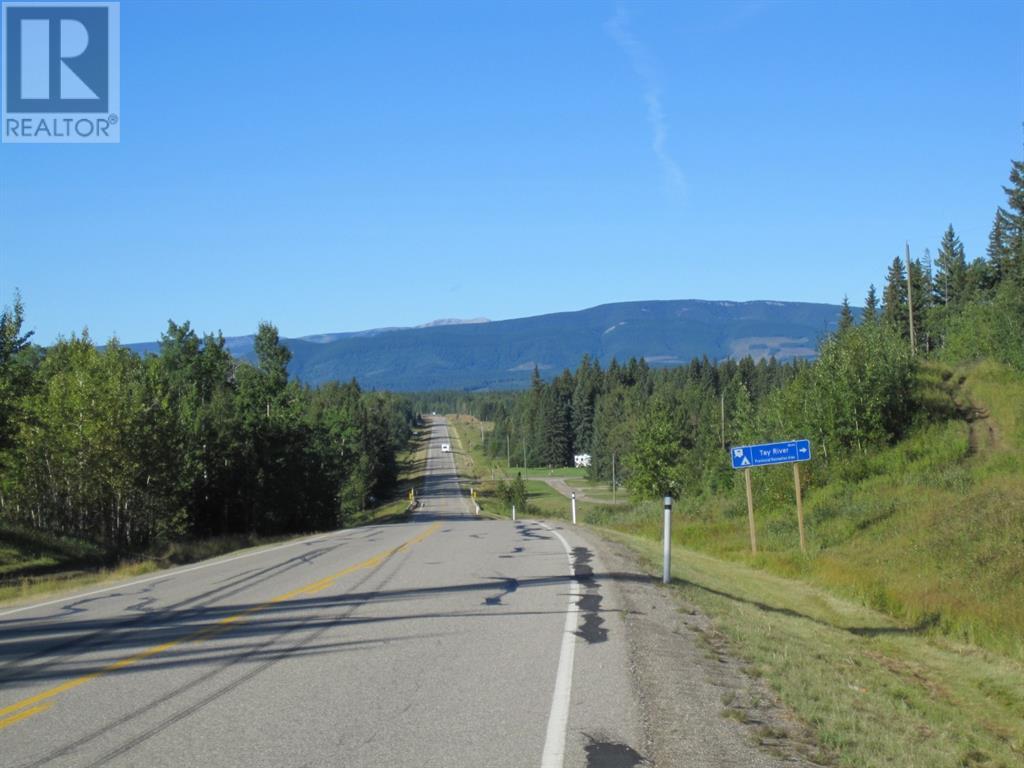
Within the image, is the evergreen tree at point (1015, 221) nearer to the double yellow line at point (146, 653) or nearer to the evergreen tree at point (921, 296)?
the evergreen tree at point (921, 296)

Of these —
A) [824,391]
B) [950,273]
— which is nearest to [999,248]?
[950,273]

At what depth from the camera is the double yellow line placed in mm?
7184

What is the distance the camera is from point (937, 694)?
11.7 meters

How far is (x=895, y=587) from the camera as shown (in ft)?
69.4

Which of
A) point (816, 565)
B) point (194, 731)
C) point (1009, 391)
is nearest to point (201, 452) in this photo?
point (816, 565)

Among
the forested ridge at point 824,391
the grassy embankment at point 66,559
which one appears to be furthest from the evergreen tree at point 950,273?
the grassy embankment at point 66,559

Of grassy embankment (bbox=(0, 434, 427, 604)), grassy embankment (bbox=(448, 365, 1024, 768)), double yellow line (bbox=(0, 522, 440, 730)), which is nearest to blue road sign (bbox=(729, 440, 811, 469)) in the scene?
grassy embankment (bbox=(448, 365, 1024, 768))

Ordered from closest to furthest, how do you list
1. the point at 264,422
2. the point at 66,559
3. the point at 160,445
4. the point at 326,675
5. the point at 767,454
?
the point at 326,675 → the point at 767,454 → the point at 66,559 → the point at 160,445 → the point at 264,422

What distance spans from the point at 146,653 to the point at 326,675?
2323 millimetres

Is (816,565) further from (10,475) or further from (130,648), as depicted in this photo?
(10,475)

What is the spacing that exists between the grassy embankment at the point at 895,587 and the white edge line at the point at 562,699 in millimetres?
1369

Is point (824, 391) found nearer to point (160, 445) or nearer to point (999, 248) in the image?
point (160, 445)

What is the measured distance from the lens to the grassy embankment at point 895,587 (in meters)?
8.93

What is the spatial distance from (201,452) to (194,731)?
47.0 meters
